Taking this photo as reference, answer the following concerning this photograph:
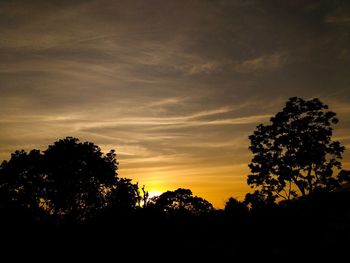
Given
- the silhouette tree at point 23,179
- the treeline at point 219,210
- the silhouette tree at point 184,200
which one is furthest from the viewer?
the silhouette tree at point 184,200

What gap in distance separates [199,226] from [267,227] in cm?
875

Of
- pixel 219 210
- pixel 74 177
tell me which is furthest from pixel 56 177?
pixel 219 210

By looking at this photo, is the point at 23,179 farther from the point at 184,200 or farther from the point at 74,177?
the point at 184,200

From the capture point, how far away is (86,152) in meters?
54.1

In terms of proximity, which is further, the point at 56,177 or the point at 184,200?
the point at 184,200

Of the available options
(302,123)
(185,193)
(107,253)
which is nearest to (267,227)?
(107,253)

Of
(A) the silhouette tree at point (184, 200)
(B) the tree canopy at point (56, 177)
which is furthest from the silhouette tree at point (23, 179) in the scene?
(A) the silhouette tree at point (184, 200)

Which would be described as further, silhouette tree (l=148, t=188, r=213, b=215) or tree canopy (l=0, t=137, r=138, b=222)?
silhouette tree (l=148, t=188, r=213, b=215)

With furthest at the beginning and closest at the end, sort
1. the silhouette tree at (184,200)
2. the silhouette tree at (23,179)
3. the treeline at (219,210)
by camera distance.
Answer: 1. the silhouette tree at (184,200)
2. the silhouette tree at (23,179)
3. the treeline at (219,210)

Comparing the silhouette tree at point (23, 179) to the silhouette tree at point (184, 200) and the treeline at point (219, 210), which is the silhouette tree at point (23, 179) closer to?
the treeline at point (219, 210)

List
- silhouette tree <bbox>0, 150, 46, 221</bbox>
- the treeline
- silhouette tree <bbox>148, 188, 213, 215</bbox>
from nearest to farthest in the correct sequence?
the treeline, silhouette tree <bbox>0, 150, 46, 221</bbox>, silhouette tree <bbox>148, 188, 213, 215</bbox>

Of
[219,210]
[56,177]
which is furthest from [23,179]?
[219,210]

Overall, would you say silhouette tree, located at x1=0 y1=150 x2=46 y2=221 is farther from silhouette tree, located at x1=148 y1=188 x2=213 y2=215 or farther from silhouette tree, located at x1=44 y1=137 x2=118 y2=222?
silhouette tree, located at x1=148 y1=188 x2=213 y2=215

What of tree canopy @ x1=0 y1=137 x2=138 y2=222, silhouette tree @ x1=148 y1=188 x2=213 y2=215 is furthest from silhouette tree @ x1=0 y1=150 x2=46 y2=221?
silhouette tree @ x1=148 y1=188 x2=213 y2=215
